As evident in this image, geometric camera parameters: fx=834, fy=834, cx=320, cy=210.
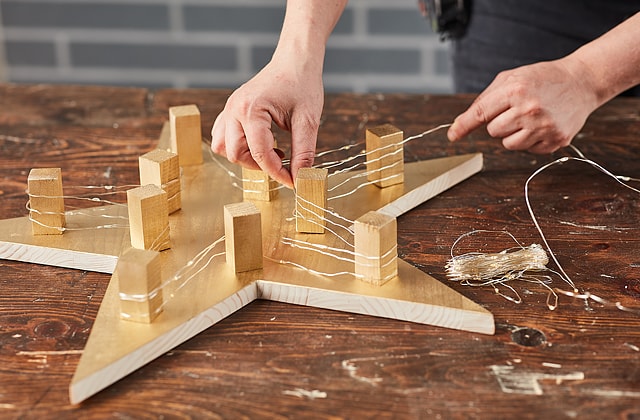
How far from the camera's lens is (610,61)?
4.05ft

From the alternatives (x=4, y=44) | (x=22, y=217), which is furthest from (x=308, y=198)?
(x=4, y=44)

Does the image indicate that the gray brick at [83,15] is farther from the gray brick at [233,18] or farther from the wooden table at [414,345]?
the wooden table at [414,345]

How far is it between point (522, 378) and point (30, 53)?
2.32m

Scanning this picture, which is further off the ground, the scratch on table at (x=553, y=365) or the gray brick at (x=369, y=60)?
the gray brick at (x=369, y=60)

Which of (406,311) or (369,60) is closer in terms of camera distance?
(406,311)

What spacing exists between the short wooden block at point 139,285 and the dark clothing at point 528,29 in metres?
1.05

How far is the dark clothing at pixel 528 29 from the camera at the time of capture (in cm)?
161

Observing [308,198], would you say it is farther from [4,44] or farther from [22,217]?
[4,44]

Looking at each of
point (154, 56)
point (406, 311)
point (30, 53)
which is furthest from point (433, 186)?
point (30, 53)

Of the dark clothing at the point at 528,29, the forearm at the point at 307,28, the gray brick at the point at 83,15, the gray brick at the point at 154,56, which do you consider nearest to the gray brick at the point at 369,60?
the gray brick at the point at 154,56

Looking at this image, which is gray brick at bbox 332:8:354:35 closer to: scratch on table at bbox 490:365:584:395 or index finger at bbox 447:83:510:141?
index finger at bbox 447:83:510:141

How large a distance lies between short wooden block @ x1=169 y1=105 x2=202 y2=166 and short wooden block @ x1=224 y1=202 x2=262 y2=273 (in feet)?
1.10

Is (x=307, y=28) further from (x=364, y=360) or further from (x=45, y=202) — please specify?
(x=364, y=360)

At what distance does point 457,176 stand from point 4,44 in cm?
197
